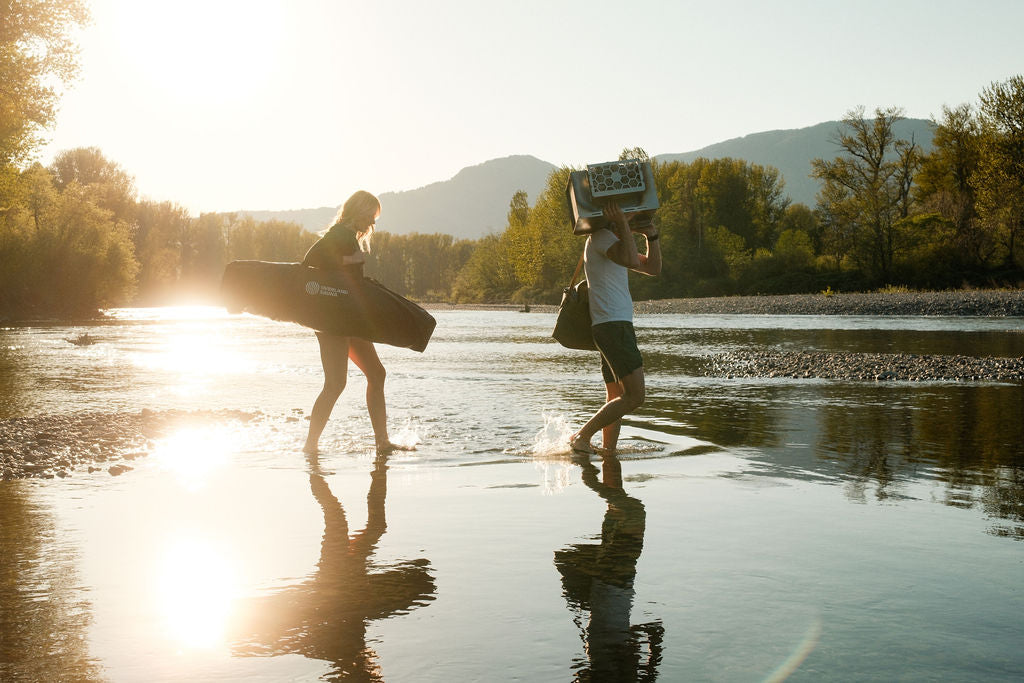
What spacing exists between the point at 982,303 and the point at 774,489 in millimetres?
47207

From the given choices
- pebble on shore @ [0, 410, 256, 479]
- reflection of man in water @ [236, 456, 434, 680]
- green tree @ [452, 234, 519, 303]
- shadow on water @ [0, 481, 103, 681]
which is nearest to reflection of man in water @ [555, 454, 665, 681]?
reflection of man in water @ [236, 456, 434, 680]

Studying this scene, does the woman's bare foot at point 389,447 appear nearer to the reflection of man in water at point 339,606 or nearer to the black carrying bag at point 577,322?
the black carrying bag at point 577,322

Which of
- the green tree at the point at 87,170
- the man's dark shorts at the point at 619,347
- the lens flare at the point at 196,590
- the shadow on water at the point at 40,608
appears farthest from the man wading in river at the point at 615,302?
the green tree at the point at 87,170

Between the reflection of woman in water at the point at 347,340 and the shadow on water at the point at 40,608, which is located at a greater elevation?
the reflection of woman in water at the point at 347,340

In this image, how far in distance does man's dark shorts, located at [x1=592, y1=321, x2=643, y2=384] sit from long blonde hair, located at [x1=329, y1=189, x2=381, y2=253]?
210cm

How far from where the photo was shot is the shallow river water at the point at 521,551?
3457mm

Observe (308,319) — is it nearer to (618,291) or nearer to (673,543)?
(618,291)

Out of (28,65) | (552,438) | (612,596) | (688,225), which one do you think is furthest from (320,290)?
(688,225)

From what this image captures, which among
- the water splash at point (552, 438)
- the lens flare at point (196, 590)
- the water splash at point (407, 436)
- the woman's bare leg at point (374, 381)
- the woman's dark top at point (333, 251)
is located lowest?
the water splash at point (407, 436)

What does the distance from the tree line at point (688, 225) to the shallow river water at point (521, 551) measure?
20598 mm

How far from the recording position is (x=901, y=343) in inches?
1039

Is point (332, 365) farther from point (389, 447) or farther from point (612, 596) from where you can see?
point (612, 596)

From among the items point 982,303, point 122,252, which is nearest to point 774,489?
point 982,303

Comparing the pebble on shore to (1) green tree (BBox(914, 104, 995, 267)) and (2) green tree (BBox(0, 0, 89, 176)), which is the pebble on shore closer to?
A: (2) green tree (BBox(0, 0, 89, 176))
